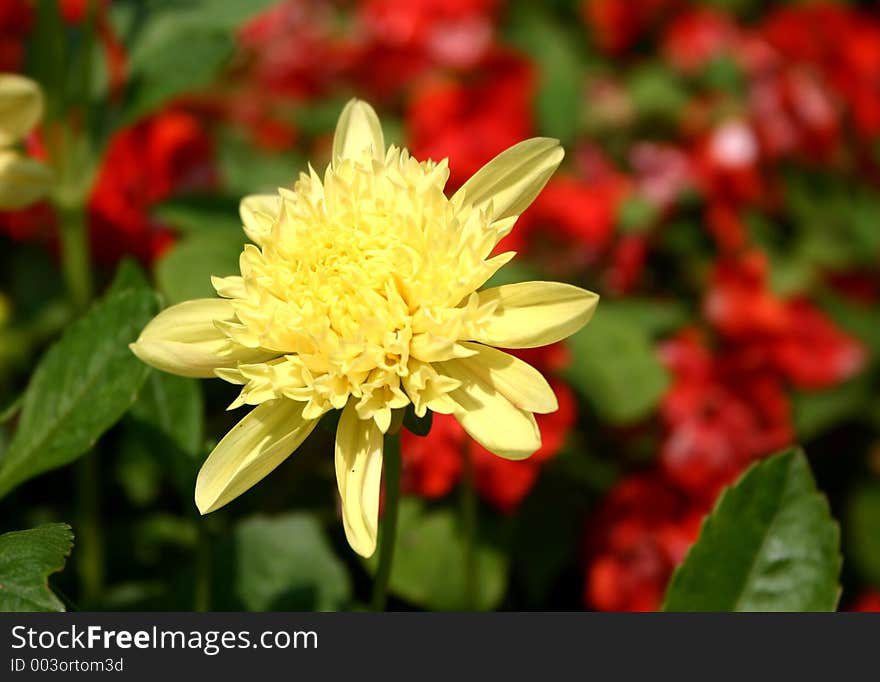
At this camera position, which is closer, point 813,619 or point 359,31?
point 813,619

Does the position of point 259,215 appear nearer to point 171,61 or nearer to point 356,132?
point 356,132

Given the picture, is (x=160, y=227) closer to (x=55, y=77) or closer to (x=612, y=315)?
(x=55, y=77)

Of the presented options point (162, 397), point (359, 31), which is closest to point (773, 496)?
point (162, 397)

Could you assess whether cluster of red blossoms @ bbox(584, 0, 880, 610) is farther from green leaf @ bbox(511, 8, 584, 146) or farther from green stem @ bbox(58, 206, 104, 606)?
green stem @ bbox(58, 206, 104, 606)

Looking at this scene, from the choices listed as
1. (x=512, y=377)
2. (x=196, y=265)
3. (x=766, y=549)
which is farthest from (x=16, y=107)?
(x=766, y=549)

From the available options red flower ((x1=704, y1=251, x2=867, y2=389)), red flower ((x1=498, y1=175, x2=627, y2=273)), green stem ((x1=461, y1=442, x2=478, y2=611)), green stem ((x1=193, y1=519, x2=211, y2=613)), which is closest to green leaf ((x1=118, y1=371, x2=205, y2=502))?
green stem ((x1=193, y1=519, x2=211, y2=613))

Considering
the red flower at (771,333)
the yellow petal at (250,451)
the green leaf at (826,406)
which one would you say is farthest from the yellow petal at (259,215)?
the green leaf at (826,406)

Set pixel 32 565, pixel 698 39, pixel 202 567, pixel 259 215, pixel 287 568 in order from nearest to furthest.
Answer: pixel 32 565 → pixel 259 215 → pixel 202 567 → pixel 287 568 → pixel 698 39
